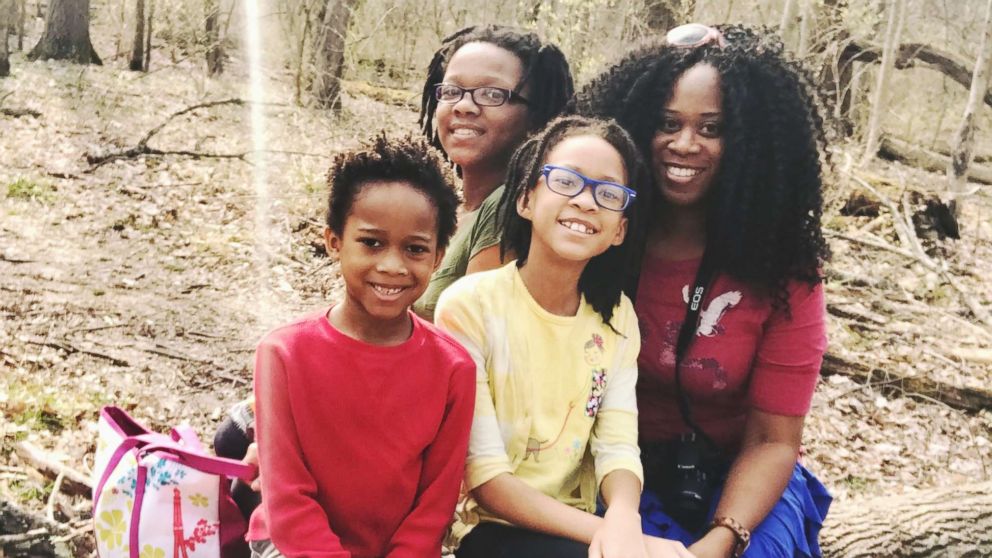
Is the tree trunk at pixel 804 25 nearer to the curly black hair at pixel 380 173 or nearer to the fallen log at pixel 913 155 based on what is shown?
the fallen log at pixel 913 155

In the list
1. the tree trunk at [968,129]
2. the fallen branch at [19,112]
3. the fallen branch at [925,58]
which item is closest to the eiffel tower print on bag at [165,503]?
the tree trunk at [968,129]

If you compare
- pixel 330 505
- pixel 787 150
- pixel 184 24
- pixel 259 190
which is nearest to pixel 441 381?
pixel 330 505

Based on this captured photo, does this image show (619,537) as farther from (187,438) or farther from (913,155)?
(913,155)

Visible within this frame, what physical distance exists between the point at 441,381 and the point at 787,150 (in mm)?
1249

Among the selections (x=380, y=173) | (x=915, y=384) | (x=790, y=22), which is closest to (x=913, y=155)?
(x=790, y=22)

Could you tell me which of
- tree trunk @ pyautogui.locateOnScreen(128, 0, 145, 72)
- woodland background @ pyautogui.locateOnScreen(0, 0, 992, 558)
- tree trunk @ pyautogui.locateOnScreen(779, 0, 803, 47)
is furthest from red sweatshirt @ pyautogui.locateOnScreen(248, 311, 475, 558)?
tree trunk @ pyautogui.locateOnScreen(128, 0, 145, 72)

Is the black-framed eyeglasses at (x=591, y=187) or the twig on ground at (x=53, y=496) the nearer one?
the black-framed eyeglasses at (x=591, y=187)

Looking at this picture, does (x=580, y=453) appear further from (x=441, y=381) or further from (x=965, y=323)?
(x=965, y=323)

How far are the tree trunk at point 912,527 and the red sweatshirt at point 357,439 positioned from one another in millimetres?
1593

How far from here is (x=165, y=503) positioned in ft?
6.73

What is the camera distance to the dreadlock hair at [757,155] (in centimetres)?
224

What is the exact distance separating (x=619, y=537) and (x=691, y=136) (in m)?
1.15

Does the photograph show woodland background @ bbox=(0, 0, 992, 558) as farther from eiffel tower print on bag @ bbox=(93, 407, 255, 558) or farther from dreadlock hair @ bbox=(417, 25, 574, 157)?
dreadlock hair @ bbox=(417, 25, 574, 157)

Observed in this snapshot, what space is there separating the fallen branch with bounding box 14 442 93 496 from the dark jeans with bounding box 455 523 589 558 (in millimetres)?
1786
